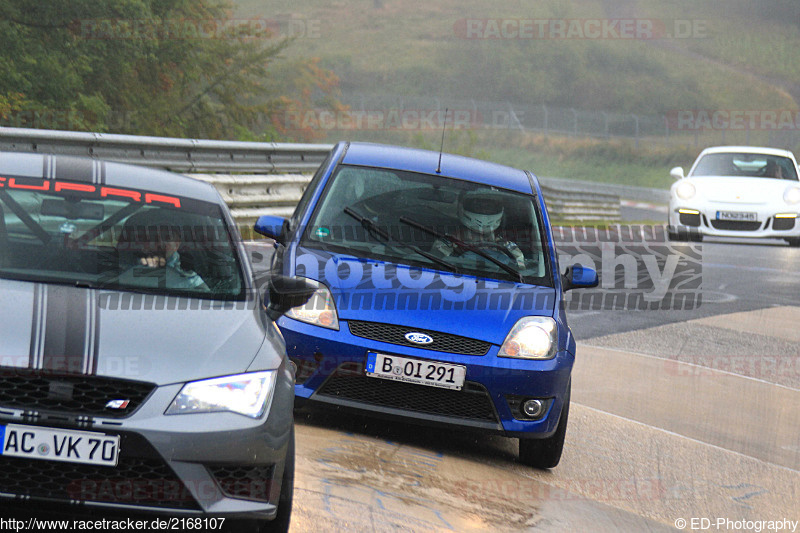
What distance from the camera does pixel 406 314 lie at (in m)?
5.71

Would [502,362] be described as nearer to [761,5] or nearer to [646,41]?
[646,41]

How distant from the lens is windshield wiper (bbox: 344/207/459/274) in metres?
6.26

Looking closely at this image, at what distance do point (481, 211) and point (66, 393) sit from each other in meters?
Result: 3.82

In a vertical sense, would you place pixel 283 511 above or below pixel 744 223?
above

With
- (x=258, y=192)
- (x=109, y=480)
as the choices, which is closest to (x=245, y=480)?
(x=109, y=480)

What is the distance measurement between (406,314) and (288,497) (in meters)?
1.95

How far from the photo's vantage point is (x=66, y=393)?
3445mm

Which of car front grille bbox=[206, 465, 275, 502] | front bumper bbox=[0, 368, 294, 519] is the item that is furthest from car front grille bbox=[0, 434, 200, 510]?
car front grille bbox=[206, 465, 275, 502]

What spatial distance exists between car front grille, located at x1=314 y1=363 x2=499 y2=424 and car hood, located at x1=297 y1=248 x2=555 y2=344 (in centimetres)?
31

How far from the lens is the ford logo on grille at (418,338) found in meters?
5.64

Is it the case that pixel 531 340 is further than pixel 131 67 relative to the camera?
No

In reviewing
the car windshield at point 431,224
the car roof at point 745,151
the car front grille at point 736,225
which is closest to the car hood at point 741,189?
the car front grille at point 736,225

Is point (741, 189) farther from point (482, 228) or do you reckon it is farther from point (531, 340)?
point (531, 340)

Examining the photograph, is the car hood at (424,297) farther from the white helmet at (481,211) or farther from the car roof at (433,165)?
the car roof at (433,165)
